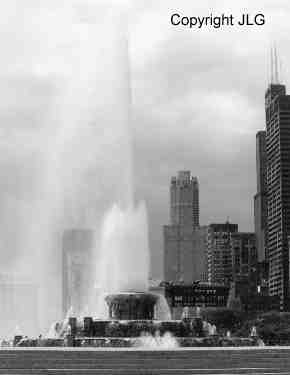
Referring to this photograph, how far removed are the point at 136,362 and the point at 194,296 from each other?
157m

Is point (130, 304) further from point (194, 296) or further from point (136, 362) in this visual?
point (194, 296)

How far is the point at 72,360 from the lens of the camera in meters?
31.9

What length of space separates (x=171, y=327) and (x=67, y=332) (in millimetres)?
5381

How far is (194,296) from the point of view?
188m

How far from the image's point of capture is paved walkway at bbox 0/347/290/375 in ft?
104

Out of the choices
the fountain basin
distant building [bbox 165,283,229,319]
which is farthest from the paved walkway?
distant building [bbox 165,283,229,319]

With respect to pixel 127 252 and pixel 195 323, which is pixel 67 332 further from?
pixel 127 252

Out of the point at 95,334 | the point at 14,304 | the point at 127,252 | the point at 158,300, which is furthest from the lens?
the point at 14,304

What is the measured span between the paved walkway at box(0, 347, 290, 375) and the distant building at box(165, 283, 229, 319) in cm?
15179

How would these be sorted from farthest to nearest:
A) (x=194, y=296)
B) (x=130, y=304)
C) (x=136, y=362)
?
(x=194, y=296) < (x=130, y=304) < (x=136, y=362)

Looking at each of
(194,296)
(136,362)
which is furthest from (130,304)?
(194,296)

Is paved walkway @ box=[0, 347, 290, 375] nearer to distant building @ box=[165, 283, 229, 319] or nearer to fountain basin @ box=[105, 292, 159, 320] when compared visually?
fountain basin @ box=[105, 292, 159, 320]

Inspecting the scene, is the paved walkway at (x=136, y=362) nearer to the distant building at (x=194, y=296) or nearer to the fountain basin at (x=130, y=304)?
the fountain basin at (x=130, y=304)

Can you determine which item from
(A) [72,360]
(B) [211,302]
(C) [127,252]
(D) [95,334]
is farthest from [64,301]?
(A) [72,360]
